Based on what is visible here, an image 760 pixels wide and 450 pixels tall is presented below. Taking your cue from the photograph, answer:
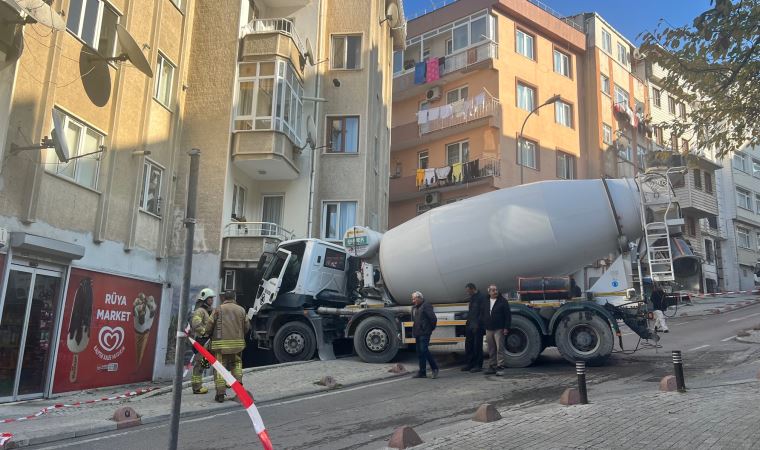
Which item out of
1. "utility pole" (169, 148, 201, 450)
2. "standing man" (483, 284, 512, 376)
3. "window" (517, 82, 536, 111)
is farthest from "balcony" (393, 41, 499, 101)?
"utility pole" (169, 148, 201, 450)

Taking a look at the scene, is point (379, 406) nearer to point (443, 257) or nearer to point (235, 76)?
point (443, 257)

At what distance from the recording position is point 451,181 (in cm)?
2845

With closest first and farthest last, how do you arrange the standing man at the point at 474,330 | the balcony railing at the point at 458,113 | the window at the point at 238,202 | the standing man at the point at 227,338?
1. the standing man at the point at 227,338
2. the standing man at the point at 474,330
3. the window at the point at 238,202
4. the balcony railing at the point at 458,113

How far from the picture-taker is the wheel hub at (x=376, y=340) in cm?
1272

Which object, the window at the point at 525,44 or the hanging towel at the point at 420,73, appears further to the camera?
the hanging towel at the point at 420,73

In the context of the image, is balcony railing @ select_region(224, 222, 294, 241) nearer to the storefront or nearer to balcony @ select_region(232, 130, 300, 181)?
balcony @ select_region(232, 130, 300, 181)

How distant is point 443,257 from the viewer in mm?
11961

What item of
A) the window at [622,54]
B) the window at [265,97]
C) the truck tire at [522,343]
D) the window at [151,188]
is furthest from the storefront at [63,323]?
the window at [622,54]

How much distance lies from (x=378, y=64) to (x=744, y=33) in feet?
57.6

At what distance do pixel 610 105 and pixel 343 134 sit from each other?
19.5 meters

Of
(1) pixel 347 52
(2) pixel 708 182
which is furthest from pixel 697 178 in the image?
(1) pixel 347 52

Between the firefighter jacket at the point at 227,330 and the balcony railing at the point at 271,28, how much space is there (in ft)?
37.6

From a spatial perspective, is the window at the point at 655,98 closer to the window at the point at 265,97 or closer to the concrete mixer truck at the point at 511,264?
the window at the point at 265,97

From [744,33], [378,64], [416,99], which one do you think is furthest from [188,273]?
[416,99]
